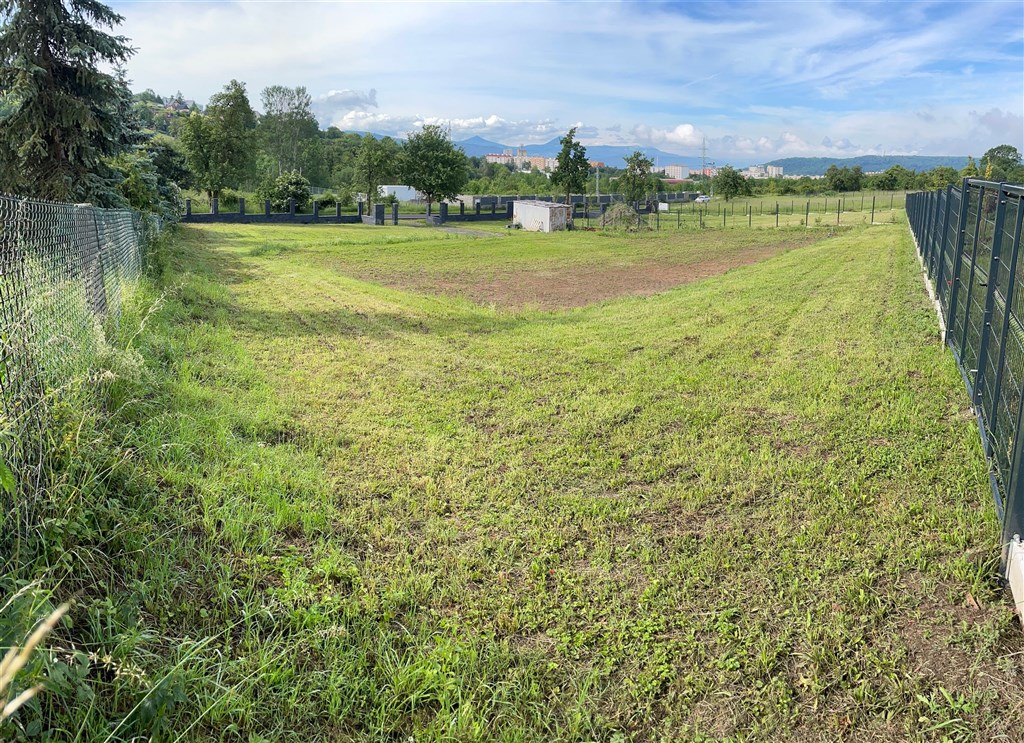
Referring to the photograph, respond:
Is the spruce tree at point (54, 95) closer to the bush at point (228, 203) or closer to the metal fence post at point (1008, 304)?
the metal fence post at point (1008, 304)

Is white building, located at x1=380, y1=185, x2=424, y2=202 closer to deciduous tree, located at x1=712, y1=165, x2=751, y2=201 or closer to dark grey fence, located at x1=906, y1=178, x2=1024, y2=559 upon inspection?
deciduous tree, located at x1=712, y1=165, x2=751, y2=201

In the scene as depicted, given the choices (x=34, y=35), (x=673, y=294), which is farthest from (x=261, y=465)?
(x=34, y=35)

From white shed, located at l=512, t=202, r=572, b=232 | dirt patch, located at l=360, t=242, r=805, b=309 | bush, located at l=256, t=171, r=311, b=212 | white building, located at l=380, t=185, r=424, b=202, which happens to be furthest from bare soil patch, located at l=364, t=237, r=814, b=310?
white building, located at l=380, t=185, r=424, b=202

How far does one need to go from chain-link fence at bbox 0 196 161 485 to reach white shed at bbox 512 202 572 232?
38344mm

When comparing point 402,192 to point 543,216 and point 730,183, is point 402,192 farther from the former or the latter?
point 543,216

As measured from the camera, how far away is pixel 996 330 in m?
5.00

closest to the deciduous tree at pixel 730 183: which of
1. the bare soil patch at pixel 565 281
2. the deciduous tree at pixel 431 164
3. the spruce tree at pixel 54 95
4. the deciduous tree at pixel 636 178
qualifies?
the deciduous tree at pixel 636 178

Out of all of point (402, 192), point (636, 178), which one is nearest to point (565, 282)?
point (636, 178)

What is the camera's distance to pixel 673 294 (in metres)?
13.6

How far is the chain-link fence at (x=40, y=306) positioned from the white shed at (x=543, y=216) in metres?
38.3

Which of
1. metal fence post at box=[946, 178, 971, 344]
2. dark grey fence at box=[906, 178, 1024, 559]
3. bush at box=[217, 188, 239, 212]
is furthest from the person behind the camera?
bush at box=[217, 188, 239, 212]

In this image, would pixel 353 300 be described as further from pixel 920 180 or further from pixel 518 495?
pixel 920 180

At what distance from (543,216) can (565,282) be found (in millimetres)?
28342

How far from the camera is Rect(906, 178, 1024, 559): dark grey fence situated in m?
3.47
